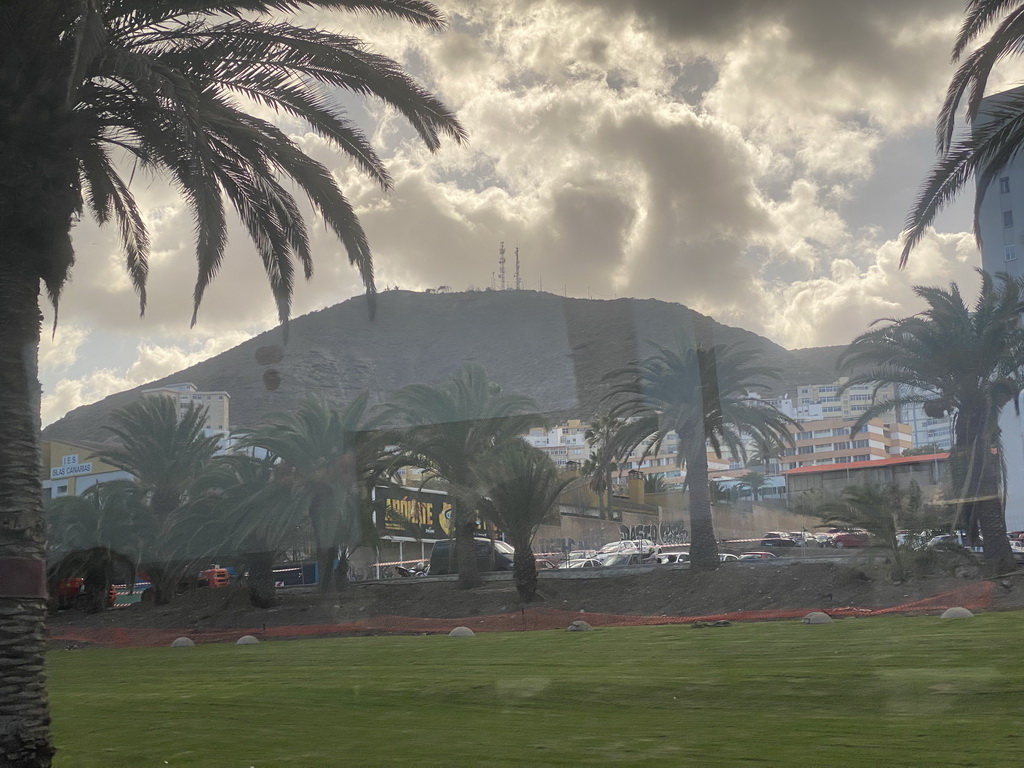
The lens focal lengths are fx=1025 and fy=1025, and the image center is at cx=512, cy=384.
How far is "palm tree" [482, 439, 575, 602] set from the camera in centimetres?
3112

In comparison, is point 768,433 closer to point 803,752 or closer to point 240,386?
point 803,752

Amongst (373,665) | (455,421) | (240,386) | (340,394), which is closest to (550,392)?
(340,394)

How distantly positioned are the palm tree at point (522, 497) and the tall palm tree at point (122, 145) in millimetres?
19282

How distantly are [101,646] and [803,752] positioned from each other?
25.2 m

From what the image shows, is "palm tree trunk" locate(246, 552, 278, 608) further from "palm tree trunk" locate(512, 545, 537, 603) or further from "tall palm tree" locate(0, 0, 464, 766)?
"tall palm tree" locate(0, 0, 464, 766)

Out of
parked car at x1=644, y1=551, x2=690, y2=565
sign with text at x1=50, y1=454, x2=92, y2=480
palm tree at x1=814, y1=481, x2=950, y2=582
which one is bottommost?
parked car at x1=644, y1=551, x2=690, y2=565

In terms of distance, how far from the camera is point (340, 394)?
18288 cm

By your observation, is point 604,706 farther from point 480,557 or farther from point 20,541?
point 480,557

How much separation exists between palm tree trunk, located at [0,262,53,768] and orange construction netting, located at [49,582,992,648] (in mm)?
15619

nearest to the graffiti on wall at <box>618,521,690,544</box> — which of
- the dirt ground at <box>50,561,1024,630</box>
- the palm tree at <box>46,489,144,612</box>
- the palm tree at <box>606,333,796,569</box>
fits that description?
the palm tree at <box>606,333,796,569</box>

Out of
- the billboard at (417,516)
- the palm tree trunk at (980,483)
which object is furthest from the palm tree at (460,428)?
the billboard at (417,516)

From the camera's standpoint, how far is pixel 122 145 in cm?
1020

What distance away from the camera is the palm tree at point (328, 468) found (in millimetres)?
33531

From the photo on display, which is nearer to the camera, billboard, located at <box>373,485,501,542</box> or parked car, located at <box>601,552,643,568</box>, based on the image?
parked car, located at <box>601,552,643,568</box>
